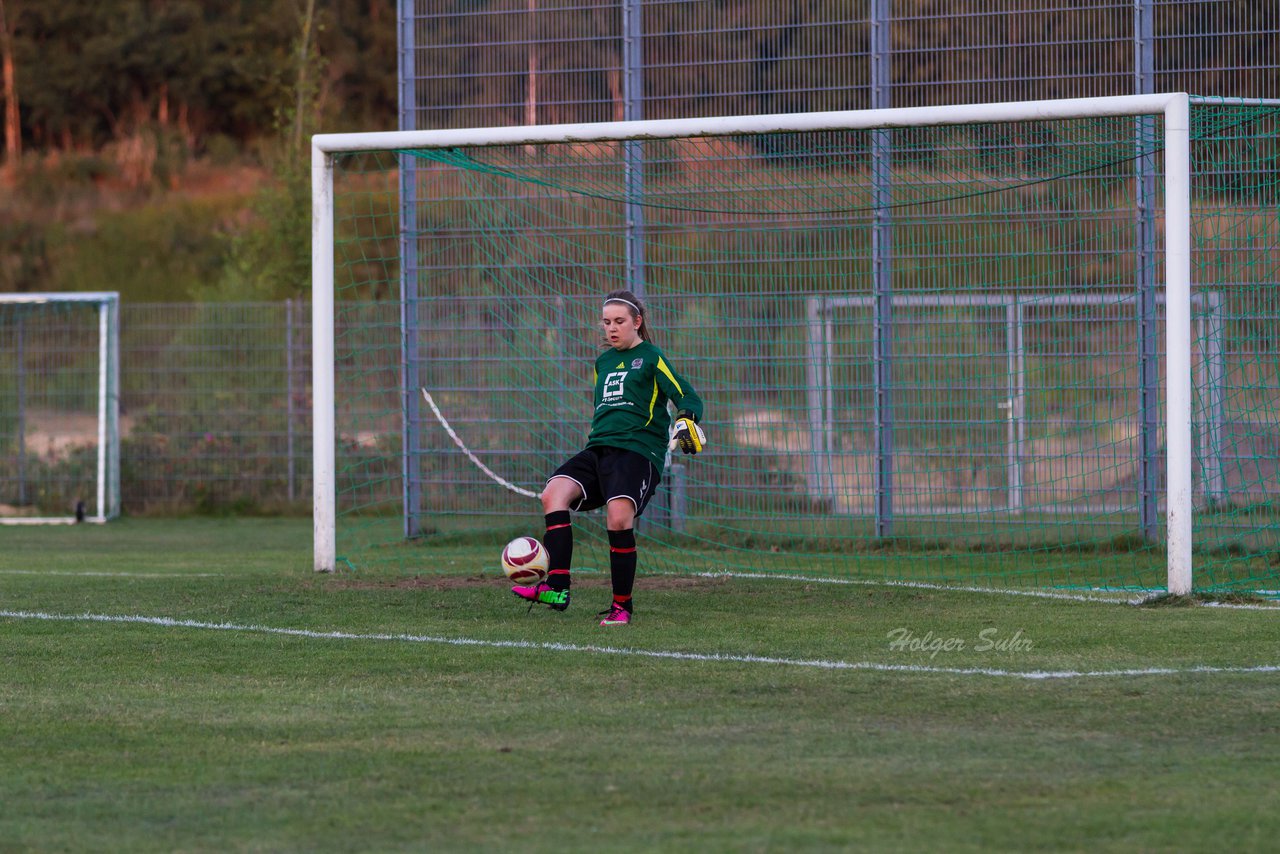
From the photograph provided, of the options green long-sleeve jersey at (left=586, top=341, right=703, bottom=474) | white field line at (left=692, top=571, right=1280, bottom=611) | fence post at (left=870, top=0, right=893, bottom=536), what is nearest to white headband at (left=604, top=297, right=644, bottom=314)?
green long-sleeve jersey at (left=586, top=341, right=703, bottom=474)

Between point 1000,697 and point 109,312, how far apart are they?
12.8 meters

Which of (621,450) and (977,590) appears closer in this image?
(621,450)

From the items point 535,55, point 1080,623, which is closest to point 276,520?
point 535,55

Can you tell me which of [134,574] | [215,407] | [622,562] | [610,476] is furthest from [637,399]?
[215,407]

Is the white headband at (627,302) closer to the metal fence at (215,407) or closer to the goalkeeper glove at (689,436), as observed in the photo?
the goalkeeper glove at (689,436)

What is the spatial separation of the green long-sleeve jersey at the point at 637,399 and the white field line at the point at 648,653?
1399mm

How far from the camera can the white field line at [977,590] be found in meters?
8.29

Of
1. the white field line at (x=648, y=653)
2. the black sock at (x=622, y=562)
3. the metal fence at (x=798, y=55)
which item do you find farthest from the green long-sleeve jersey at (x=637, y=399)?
the metal fence at (x=798, y=55)

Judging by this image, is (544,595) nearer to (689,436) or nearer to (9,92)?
(689,436)

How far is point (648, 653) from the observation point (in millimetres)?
6762

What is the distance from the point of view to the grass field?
4.08 m

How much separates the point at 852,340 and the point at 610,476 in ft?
15.5

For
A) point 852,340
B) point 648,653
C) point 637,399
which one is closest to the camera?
point 648,653

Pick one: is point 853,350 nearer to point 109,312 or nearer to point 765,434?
point 765,434
